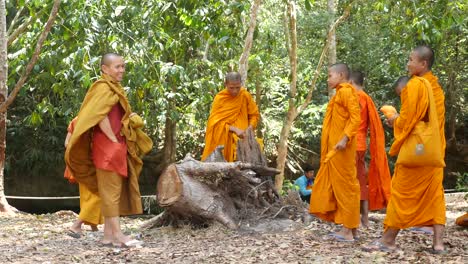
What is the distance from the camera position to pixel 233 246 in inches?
227

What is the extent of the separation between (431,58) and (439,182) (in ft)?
3.28

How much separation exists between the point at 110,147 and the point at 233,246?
1373 mm

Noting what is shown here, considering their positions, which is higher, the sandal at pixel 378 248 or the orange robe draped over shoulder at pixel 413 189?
the orange robe draped over shoulder at pixel 413 189

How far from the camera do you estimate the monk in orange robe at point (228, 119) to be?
312 inches

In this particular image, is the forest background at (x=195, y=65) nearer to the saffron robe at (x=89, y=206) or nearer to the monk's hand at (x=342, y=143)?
the monk's hand at (x=342, y=143)

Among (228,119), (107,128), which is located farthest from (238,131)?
(107,128)

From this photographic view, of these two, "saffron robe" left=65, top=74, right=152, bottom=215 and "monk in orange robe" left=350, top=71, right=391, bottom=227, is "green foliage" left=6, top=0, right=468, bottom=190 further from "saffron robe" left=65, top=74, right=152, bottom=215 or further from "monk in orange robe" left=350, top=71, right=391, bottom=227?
"saffron robe" left=65, top=74, right=152, bottom=215

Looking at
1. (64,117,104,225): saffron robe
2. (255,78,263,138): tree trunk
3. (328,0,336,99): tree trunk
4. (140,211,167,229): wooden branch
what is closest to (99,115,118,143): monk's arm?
(64,117,104,225): saffron robe

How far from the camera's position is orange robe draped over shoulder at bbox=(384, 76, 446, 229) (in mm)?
5082

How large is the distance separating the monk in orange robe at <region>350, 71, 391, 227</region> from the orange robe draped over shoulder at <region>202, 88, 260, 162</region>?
153 centimetres

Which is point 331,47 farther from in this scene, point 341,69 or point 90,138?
point 90,138

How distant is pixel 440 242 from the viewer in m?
5.27

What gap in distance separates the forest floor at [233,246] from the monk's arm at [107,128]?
3.16 ft

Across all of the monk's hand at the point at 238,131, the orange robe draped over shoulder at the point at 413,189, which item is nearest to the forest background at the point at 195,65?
the monk's hand at the point at 238,131
